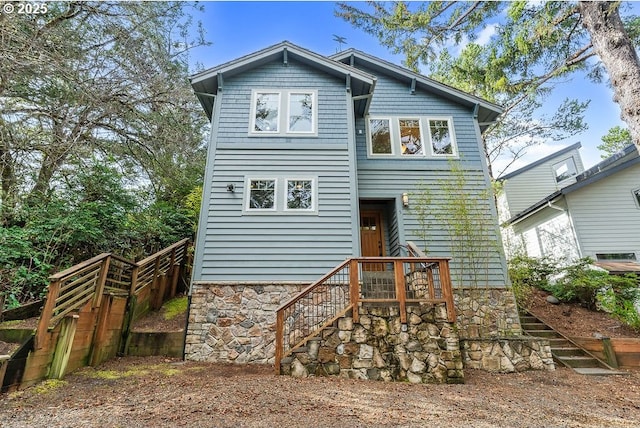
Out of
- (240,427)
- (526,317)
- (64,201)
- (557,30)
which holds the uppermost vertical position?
(557,30)

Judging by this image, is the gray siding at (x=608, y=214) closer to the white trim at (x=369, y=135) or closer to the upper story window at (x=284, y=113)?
the white trim at (x=369, y=135)

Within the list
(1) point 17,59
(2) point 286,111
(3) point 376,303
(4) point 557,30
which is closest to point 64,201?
(1) point 17,59

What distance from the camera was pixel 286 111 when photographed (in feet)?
25.0

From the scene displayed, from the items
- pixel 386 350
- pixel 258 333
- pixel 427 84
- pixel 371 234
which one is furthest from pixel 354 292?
pixel 427 84

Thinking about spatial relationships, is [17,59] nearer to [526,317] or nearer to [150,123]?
[150,123]

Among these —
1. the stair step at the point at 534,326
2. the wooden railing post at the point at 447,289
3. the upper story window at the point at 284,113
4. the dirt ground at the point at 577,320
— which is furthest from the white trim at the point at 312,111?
the dirt ground at the point at 577,320

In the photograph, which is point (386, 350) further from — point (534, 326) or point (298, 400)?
point (534, 326)

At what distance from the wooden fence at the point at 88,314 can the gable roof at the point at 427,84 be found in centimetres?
781

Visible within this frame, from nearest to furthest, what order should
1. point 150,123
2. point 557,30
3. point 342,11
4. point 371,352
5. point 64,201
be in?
point 371,352 → point 64,201 → point 557,30 → point 150,123 → point 342,11

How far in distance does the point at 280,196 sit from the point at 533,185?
12.9 meters

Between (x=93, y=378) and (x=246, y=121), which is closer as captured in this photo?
(x=93, y=378)

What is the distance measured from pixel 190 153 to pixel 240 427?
8550mm

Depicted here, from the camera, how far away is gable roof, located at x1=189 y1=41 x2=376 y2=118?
297 inches

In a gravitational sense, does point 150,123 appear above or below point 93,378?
above
